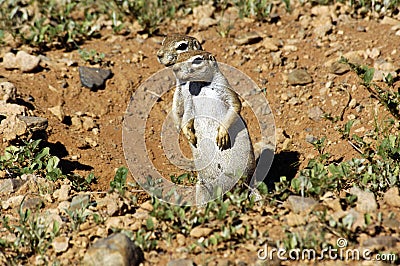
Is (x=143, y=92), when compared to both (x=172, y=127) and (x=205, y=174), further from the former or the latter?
(x=205, y=174)

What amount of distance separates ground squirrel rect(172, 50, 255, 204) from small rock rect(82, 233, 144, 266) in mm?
1136

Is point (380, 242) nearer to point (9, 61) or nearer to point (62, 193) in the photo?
point (62, 193)

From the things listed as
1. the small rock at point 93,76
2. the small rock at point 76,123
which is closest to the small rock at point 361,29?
the small rock at point 93,76

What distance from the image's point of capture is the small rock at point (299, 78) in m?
7.53

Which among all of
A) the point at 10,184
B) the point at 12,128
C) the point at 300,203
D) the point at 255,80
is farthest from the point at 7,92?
the point at 300,203

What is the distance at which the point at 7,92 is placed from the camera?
6965 mm

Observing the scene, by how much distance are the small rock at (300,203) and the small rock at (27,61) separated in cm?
402

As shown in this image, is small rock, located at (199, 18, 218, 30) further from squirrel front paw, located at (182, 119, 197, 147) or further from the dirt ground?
squirrel front paw, located at (182, 119, 197, 147)

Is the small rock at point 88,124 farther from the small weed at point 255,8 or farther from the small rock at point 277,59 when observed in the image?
the small weed at point 255,8

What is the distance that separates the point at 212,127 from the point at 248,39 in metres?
2.85

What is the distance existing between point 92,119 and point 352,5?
3.63 metres

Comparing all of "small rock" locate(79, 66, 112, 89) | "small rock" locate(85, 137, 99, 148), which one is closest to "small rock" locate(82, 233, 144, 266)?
"small rock" locate(85, 137, 99, 148)

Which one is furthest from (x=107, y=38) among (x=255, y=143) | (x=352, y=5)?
(x=352, y=5)

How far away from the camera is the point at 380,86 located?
696 cm
